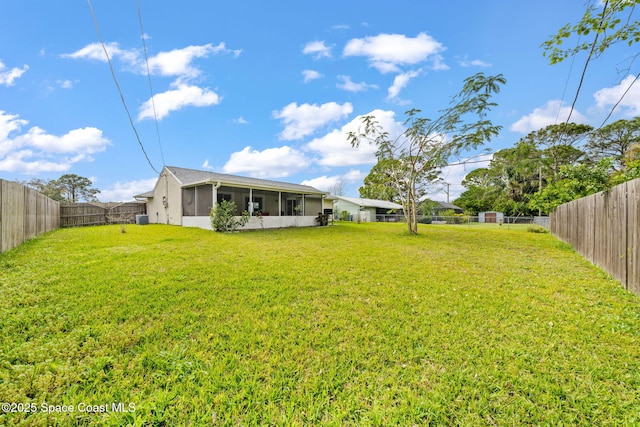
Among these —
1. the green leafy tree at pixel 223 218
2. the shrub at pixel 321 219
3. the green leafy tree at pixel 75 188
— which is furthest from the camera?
the green leafy tree at pixel 75 188

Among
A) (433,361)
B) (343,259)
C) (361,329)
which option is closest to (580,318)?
(433,361)

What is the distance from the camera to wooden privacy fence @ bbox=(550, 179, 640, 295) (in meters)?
3.94

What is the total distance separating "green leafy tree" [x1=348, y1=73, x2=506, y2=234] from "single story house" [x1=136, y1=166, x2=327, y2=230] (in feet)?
18.4

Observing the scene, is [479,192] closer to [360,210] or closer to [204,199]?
[360,210]

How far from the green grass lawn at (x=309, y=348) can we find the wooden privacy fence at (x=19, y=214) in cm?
207

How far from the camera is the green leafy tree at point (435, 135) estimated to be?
10.4 m

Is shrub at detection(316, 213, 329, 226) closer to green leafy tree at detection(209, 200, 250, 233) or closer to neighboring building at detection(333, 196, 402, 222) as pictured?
green leafy tree at detection(209, 200, 250, 233)

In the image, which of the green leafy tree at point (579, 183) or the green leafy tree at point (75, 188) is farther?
the green leafy tree at point (75, 188)

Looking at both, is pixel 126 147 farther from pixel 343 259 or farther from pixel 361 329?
pixel 361 329

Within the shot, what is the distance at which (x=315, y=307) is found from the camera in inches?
136

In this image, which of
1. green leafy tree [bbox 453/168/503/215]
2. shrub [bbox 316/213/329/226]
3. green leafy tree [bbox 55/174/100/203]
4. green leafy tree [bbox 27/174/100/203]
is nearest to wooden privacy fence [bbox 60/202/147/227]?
shrub [bbox 316/213/329/226]

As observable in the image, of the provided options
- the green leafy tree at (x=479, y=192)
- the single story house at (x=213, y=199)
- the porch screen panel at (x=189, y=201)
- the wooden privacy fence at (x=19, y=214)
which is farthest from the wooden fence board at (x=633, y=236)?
the green leafy tree at (x=479, y=192)

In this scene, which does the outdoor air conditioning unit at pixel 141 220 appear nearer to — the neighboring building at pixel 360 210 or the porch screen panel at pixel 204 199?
the porch screen panel at pixel 204 199

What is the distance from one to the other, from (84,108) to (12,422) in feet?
40.9
